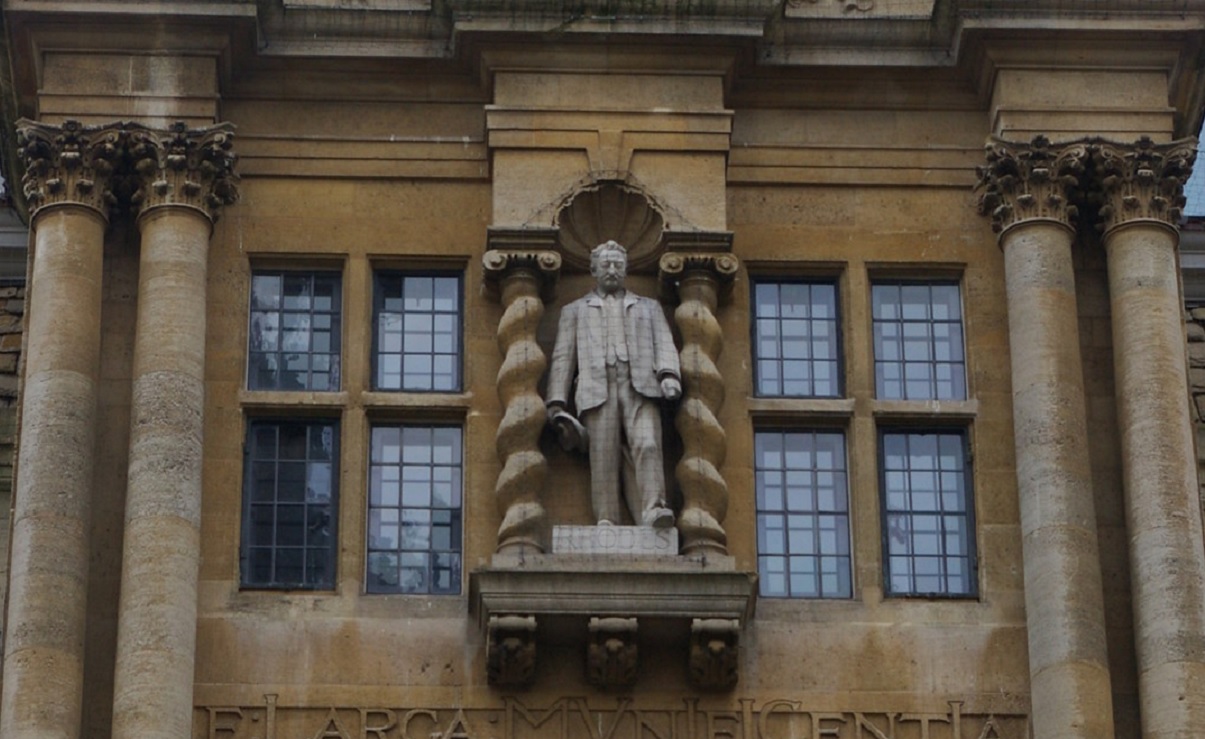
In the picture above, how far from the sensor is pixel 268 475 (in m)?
29.8

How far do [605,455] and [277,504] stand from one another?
2548 millimetres

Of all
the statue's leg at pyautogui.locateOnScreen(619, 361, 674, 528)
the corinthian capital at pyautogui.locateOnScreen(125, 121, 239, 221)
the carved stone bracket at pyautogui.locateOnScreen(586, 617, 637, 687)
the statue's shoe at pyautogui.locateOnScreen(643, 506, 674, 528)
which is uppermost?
Result: the corinthian capital at pyautogui.locateOnScreen(125, 121, 239, 221)

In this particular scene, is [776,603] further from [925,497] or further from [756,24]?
[756,24]

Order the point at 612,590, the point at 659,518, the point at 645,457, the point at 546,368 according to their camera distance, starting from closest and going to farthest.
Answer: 1. the point at 612,590
2. the point at 659,518
3. the point at 645,457
4. the point at 546,368

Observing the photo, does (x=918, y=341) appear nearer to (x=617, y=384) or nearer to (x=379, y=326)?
(x=617, y=384)

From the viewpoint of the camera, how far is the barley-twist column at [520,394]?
95.6ft

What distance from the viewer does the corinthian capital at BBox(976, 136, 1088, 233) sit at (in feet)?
99.5

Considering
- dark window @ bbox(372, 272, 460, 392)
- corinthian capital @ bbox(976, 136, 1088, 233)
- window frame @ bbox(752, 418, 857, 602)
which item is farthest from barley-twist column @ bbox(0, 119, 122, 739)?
corinthian capital @ bbox(976, 136, 1088, 233)

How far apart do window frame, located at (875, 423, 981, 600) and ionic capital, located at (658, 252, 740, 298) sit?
168cm

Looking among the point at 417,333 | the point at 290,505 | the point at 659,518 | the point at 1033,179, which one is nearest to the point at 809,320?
the point at 1033,179

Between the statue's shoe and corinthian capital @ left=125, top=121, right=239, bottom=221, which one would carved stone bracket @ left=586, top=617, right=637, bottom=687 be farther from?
corinthian capital @ left=125, top=121, right=239, bottom=221

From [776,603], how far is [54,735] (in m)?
5.48

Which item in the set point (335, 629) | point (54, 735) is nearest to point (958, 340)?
point (335, 629)

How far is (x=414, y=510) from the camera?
29719 mm
